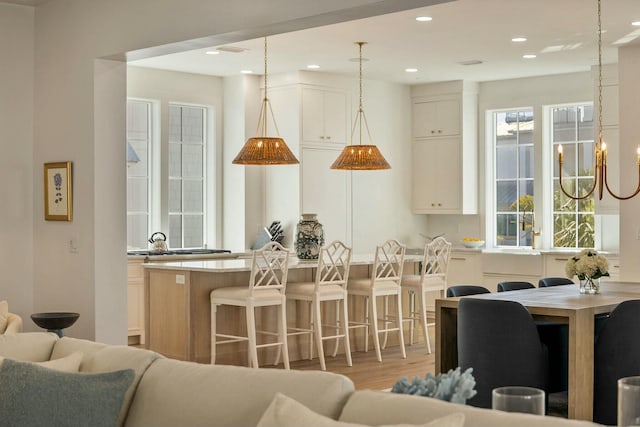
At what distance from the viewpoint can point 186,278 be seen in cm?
708

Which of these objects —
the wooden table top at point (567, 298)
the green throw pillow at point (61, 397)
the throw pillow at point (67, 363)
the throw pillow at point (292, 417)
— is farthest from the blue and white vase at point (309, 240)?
the throw pillow at point (292, 417)

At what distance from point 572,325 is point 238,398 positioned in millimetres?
2647

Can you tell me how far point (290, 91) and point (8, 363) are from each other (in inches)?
259

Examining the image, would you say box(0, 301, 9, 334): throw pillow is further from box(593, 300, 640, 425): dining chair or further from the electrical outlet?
box(593, 300, 640, 425): dining chair

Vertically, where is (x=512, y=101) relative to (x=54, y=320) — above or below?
above

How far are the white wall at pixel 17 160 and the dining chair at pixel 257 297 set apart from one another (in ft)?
4.68

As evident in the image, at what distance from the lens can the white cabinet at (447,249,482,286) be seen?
9.77 m

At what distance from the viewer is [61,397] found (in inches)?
120

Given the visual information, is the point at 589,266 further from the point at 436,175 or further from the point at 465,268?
the point at 436,175

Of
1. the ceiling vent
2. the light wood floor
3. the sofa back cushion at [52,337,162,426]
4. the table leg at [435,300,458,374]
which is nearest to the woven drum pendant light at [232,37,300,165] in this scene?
the ceiling vent

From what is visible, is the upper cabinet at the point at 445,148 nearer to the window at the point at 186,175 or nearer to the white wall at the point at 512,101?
the white wall at the point at 512,101

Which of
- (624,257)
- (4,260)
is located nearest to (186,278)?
(4,260)

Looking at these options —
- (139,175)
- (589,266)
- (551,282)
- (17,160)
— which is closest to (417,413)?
(589,266)

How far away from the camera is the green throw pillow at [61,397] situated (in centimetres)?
301
